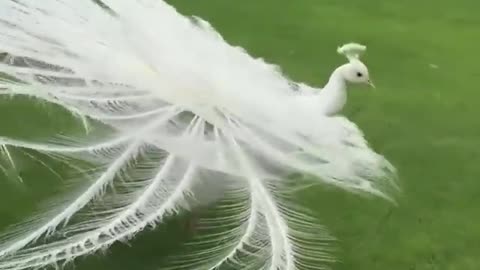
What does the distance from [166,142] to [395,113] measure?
95cm

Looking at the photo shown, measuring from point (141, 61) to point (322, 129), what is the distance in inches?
13.9

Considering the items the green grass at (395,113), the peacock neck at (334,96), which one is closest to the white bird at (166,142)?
the peacock neck at (334,96)

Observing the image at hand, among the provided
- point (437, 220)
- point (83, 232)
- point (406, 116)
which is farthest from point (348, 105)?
point (83, 232)

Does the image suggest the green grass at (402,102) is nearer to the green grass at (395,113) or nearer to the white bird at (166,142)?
the green grass at (395,113)

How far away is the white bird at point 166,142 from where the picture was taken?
1371mm

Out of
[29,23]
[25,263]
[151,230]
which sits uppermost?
[29,23]

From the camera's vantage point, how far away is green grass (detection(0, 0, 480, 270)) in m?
1.64

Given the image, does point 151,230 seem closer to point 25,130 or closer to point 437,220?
point 25,130

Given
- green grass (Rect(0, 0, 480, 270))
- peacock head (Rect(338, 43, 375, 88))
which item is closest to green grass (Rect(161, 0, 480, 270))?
Answer: green grass (Rect(0, 0, 480, 270))

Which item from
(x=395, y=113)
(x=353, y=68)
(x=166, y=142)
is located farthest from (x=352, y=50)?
(x=395, y=113)

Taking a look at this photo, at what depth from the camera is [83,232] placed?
1.34m

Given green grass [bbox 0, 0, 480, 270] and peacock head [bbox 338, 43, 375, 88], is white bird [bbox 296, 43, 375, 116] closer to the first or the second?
peacock head [bbox 338, 43, 375, 88]

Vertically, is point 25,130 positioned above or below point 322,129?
below

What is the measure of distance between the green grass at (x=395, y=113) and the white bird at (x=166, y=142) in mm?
127
